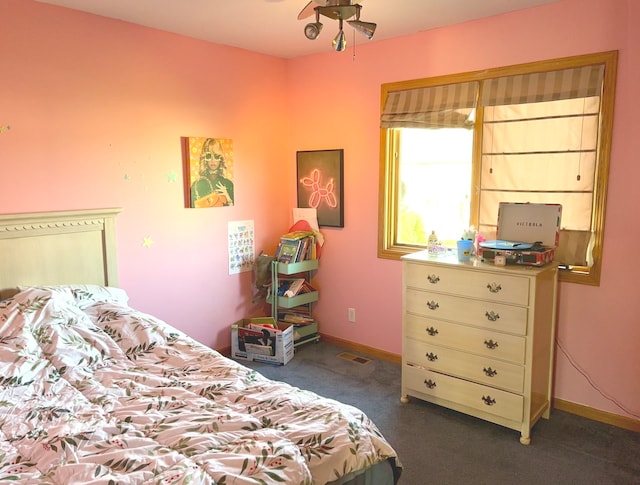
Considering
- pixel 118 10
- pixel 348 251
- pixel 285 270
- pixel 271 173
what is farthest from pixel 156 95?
pixel 348 251

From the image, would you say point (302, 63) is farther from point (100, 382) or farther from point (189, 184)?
point (100, 382)

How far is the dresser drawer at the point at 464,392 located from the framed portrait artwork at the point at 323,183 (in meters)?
1.42

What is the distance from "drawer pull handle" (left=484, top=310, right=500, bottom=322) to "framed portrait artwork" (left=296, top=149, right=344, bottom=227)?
155cm

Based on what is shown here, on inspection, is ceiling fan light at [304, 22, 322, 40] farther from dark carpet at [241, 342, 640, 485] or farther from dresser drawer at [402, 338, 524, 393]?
dark carpet at [241, 342, 640, 485]

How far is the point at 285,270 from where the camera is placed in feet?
12.8

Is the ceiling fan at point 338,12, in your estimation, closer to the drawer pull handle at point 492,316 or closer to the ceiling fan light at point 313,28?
the ceiling fan light at point 313,28

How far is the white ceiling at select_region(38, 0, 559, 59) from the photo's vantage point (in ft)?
9.13

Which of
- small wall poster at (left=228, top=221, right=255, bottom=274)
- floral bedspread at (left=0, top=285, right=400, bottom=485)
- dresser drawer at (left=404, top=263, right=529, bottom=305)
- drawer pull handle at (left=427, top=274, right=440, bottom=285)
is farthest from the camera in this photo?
small wall poster at (left=228, top=221, right=255, bottom=274)

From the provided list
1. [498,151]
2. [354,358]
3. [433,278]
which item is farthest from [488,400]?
[498,151]

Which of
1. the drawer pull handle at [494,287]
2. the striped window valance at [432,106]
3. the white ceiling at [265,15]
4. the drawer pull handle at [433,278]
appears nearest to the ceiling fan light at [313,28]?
the white ceiling at [265,15]

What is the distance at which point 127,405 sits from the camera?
1.82m

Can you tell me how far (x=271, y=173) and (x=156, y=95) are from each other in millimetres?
1169

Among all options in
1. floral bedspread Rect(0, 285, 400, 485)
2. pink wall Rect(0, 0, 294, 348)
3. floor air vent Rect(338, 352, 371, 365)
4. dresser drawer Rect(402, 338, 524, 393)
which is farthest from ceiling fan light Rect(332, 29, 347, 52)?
floor air vent Rect(338, 352, 371, 365)

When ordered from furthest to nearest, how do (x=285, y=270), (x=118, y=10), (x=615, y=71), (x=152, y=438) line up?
(x=285, y=270) → (x=118, y=10) → (x=615, y=71) → (x=152, y=438)
